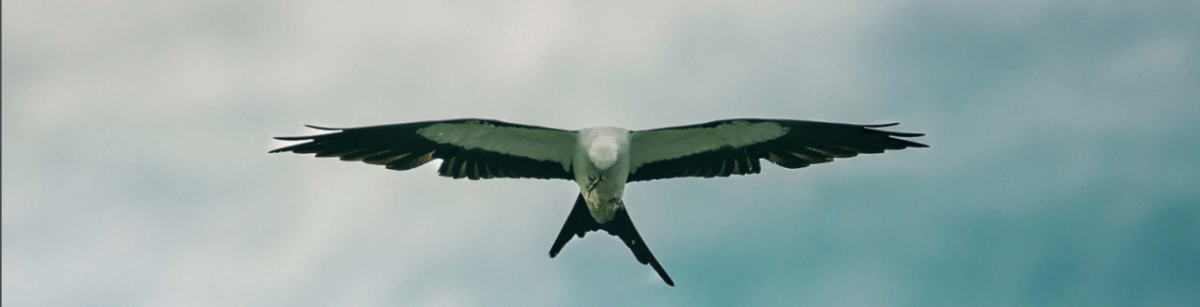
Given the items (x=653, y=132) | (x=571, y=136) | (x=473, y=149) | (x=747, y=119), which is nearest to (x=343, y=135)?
(x=473, y=149)

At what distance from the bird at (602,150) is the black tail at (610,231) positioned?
0.5 inches

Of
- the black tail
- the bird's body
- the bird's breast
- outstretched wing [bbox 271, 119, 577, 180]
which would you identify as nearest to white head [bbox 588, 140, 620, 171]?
the bird's body

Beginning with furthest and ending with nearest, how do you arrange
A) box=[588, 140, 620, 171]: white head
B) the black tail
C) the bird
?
the black tail → the bird → box=[588, 140, 620, 171]: white head

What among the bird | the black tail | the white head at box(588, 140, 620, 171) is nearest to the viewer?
the white head at box(588, 140, 620, 171)

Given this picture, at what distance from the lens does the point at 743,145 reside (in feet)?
33.4

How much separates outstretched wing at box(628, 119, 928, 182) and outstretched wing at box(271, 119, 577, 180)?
1.00 metres

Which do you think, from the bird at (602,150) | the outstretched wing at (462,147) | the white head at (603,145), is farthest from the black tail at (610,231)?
the white head at (603,145)

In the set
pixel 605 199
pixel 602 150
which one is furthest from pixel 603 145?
pixel 605 199

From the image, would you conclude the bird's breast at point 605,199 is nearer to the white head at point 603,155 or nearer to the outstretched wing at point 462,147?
the white head at point 603,155

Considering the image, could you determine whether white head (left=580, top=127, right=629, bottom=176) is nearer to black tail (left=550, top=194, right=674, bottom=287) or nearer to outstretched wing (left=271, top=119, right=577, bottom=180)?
outstretched wing (left=271, top=119, right=577, bottom=180)

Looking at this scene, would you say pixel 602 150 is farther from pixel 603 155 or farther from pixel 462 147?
pixel 462 147

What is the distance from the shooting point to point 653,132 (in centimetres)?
991

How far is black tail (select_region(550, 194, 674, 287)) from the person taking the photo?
33.6ft

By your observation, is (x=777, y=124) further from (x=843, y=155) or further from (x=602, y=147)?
(x=602, y=147)
